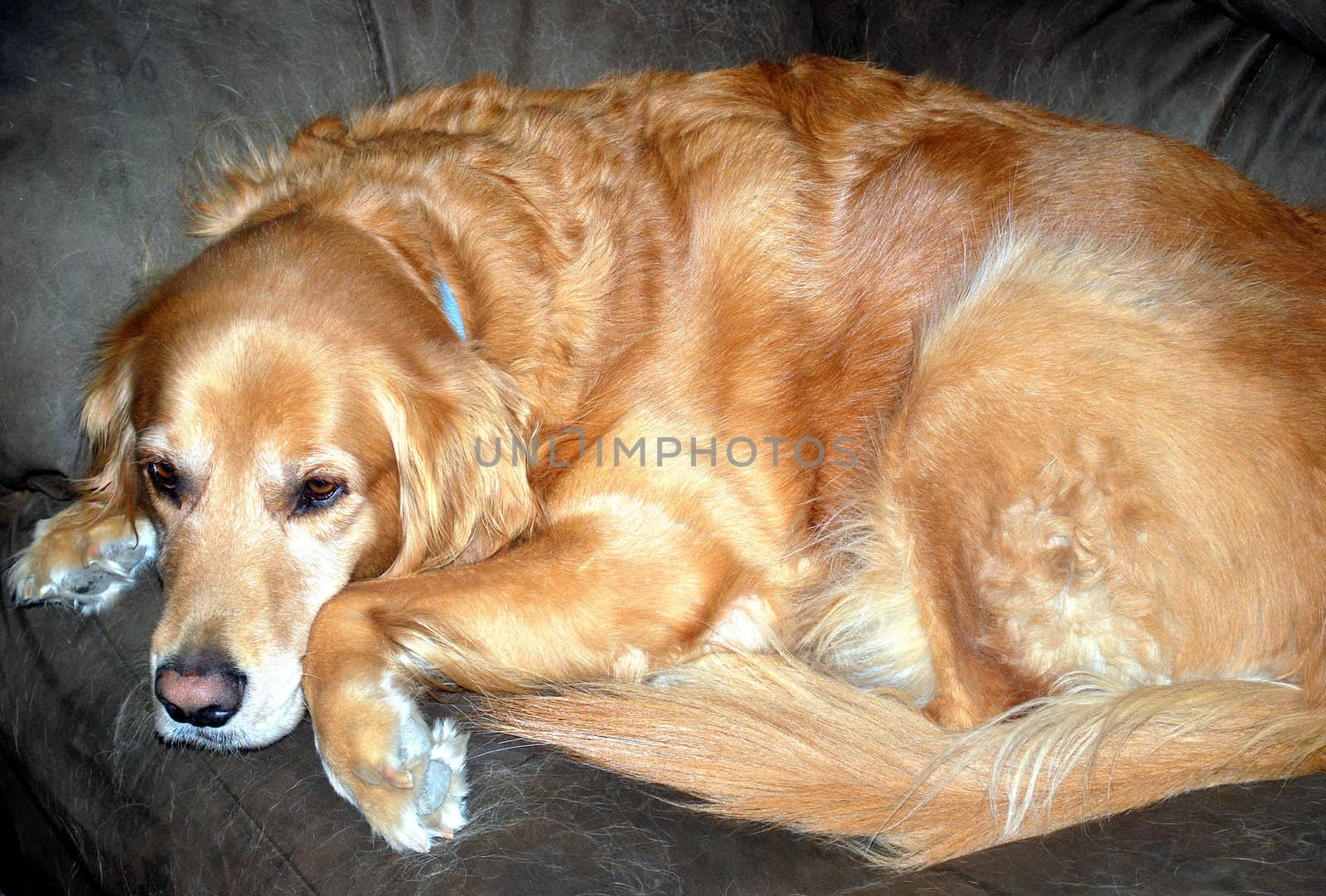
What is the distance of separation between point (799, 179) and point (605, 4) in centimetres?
101

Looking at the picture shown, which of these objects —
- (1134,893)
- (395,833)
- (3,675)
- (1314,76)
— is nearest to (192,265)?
(3,675)

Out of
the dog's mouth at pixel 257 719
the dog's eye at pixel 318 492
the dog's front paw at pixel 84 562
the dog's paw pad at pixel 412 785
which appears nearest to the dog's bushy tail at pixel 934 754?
the dog's paw pad at pixel 412 785

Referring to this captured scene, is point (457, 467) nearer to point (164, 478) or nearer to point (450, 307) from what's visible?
point (450, 307)

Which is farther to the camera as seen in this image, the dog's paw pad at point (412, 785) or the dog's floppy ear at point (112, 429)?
the dog's floppy ear at point (112, 429)

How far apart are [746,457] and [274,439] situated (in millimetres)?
922

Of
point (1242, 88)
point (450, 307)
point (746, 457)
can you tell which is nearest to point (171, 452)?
point (450, 307)

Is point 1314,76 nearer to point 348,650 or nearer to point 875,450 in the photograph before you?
point 875,450

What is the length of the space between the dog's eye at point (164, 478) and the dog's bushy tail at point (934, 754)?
75 cm

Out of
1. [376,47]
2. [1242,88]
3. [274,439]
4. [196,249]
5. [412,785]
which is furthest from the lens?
[376,47]

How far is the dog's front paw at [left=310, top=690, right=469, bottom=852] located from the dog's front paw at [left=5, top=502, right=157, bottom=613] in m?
0.77

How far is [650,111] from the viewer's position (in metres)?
2.28

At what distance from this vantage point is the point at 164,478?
6.02ft

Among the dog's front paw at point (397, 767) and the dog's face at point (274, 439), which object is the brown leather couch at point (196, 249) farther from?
the dog's face at point (274, 439)

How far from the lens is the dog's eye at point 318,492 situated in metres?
1.81
